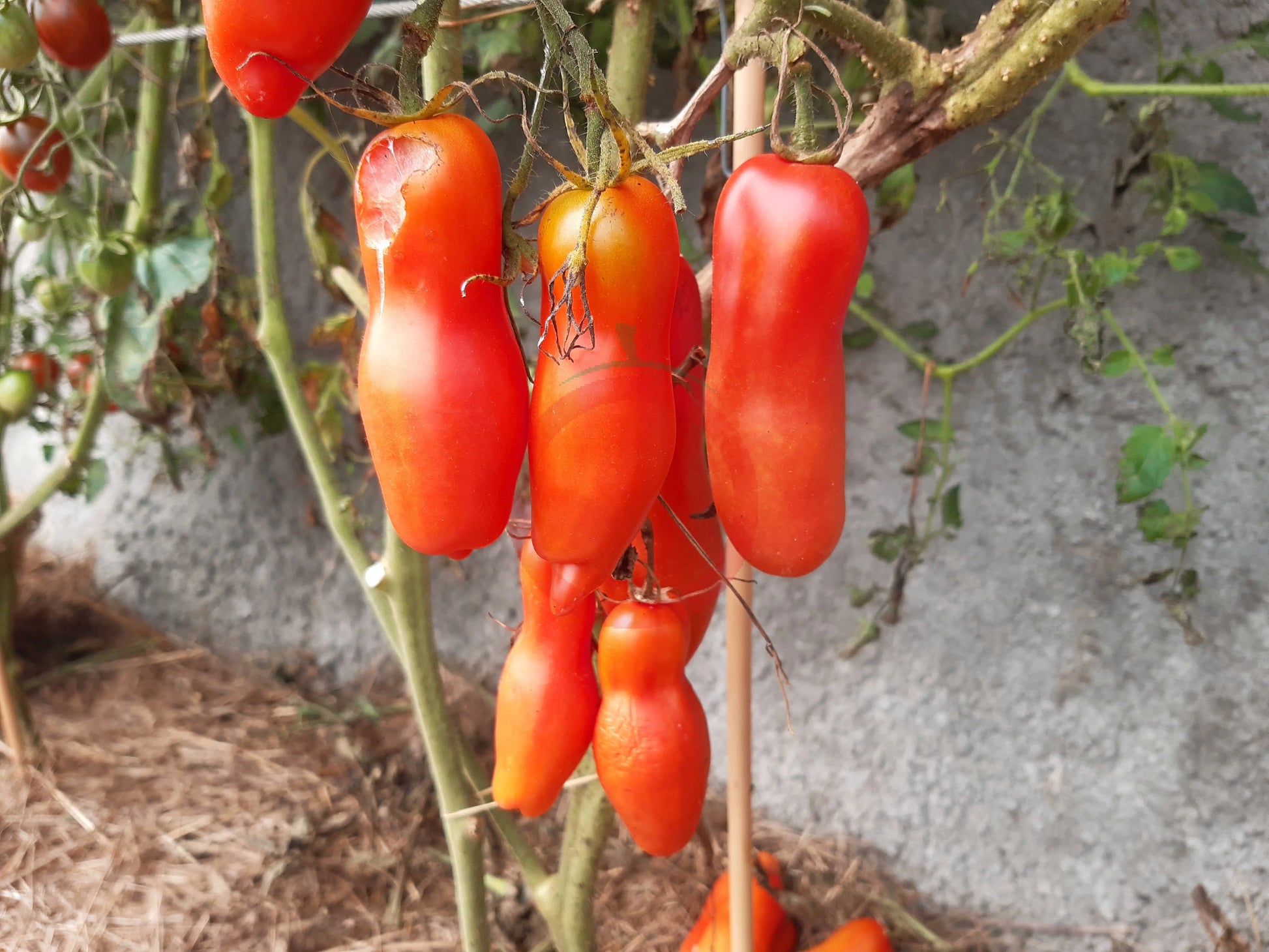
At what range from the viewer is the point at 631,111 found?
688 millimetres

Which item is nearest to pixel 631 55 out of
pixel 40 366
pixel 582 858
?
pixel 582 858

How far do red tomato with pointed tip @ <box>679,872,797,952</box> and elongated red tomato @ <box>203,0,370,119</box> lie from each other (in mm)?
707

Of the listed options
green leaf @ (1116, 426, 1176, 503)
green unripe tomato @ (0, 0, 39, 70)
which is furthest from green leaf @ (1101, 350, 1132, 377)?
green unripe tomato @ (0, 0, 39, 70)

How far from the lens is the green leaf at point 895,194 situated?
76cm

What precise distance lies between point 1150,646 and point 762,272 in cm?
83

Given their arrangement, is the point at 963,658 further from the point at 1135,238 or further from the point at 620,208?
the point at 620,208

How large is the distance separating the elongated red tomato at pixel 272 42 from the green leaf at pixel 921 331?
82cm

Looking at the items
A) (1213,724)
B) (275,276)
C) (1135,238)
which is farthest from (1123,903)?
(275,276)

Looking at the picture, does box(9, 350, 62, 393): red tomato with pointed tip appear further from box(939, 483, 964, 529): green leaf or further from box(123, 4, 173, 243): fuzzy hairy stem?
box(939, 483, 964, 529): green leaf

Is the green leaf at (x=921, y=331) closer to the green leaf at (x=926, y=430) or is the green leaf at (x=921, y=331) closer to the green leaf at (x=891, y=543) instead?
the green leaf at (x=926, y=430)

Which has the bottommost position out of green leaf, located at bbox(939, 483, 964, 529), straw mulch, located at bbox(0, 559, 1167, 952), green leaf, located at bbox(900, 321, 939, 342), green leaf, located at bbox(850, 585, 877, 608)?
straw mulch, located at bbox(0, 559, 1167, 952)

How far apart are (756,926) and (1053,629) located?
0.49 metres

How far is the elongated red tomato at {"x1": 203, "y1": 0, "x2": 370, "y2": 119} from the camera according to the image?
336 millimetres

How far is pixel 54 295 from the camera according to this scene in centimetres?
119
